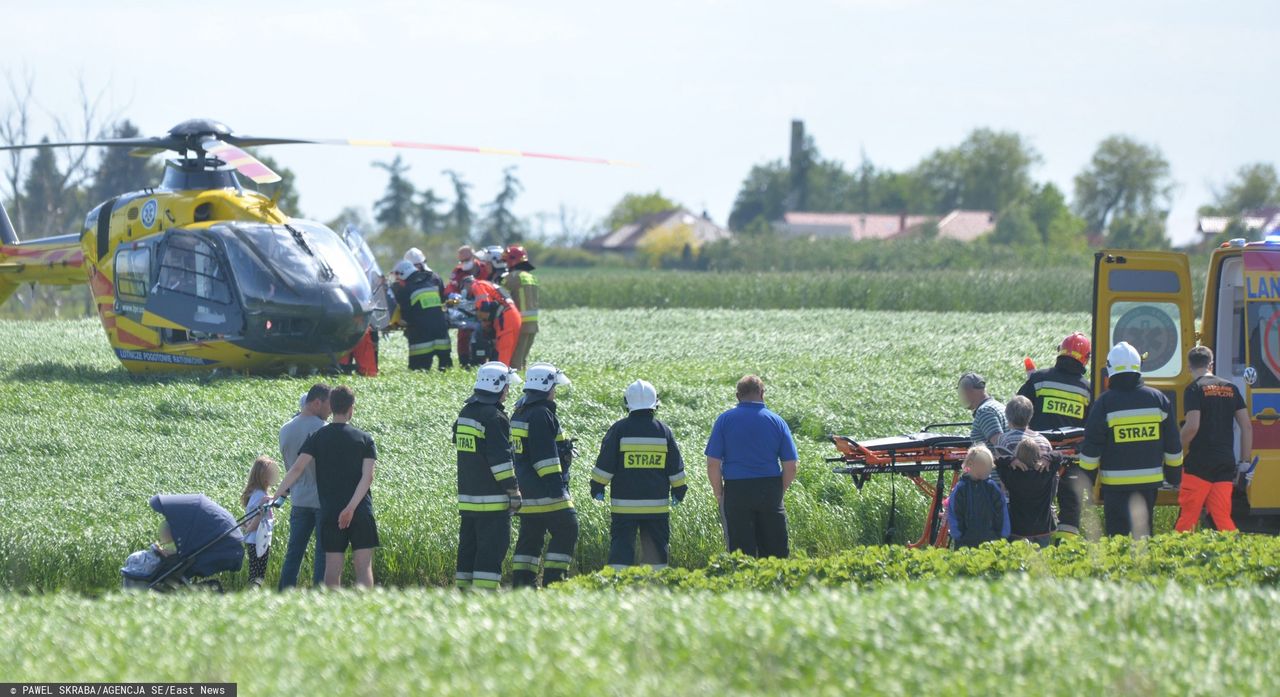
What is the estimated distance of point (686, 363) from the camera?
23.7 meters

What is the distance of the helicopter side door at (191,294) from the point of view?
19844 mm

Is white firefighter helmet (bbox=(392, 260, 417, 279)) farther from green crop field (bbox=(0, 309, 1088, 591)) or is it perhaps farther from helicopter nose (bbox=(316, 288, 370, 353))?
green crop field (bbox=(0, 309, 1088, 591))

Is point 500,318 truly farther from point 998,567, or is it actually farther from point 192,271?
point 998,567

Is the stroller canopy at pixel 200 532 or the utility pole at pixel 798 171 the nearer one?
the stroller canopy at pixel 200 532

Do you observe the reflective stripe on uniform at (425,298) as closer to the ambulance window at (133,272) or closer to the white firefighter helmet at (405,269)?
the white firefighter helmet at (405,269)

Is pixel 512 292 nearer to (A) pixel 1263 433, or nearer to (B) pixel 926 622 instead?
(A) pixel 1263 433

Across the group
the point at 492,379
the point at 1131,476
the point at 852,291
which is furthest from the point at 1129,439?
the point at 852,291

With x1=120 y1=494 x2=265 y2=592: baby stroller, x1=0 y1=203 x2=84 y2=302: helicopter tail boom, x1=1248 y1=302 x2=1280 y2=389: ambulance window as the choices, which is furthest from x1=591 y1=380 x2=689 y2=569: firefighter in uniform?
x1=0 y1=203 x2=84 y2=302: helicopter tail boom

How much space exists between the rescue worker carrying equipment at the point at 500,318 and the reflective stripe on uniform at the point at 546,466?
9.09m

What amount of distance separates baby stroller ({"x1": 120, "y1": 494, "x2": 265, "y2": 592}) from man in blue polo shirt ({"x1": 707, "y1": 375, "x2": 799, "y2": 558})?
344cm

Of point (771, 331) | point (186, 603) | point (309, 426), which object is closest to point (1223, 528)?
point (309, 426)

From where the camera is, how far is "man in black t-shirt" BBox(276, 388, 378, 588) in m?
10.9

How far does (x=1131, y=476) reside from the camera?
11.4 metres

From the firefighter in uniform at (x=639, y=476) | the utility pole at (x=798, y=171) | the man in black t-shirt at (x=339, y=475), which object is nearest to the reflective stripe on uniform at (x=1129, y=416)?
the firefighter in uniform at (x=639, y=476)
